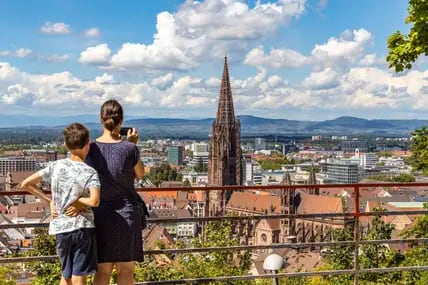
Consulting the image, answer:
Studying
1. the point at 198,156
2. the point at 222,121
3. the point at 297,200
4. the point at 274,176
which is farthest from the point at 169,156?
the point at 297,200

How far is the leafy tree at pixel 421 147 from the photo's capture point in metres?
11.3

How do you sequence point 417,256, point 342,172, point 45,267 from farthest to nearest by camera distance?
point 342,172 → point 417,256 → point 45,267

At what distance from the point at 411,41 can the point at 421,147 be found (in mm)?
4947

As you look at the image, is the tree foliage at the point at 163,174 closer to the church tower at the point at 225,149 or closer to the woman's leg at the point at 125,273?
the church tower at the point at 225,149

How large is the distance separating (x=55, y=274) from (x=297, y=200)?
68046mm

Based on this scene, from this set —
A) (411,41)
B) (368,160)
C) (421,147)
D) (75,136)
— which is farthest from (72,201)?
(368,160)

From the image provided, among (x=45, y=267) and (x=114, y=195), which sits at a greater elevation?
(x=114, y=195)

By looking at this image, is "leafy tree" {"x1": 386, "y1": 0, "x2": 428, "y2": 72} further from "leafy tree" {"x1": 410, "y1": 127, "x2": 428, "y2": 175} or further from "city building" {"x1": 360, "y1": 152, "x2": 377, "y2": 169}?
"city building" {"x1": 360, "y1": 152, "x2": 377, "y2": 169}

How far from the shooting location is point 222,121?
88562 mm

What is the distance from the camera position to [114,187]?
357 centimetres

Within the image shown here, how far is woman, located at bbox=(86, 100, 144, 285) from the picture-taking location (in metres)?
3.57

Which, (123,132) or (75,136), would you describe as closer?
(75,136)

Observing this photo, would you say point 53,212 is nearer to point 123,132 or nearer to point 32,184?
point 32,184

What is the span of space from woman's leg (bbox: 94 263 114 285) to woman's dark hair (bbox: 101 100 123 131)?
35.3 inches
